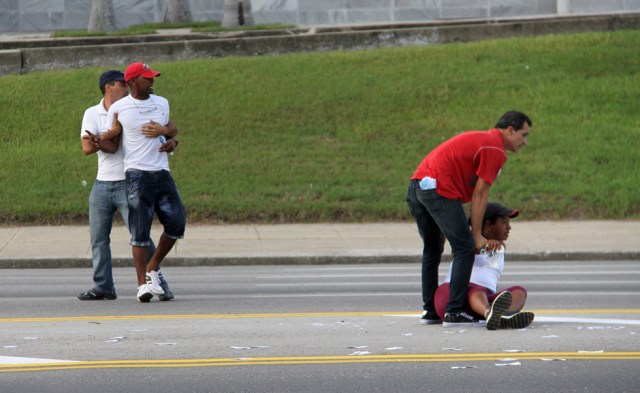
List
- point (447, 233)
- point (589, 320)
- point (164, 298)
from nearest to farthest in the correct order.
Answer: point (447, 233)
point (589, 320)
point (164, 298)

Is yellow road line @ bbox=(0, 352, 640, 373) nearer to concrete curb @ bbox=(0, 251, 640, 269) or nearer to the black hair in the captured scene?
the black hair

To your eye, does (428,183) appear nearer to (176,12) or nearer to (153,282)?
(153,282)

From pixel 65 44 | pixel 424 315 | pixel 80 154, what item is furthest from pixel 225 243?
pixel 65 44

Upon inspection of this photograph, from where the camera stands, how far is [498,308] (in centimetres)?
841

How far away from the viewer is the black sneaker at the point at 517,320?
8484 millimetres

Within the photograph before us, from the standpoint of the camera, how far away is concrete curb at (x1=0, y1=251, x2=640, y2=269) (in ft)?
49.3

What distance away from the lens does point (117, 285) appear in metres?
12.5

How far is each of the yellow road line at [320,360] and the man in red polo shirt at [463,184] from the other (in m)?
1.04

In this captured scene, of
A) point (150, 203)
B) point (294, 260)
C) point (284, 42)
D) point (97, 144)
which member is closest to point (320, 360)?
point (150, 203)

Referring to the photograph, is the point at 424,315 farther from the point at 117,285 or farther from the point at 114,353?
the point at 117,285

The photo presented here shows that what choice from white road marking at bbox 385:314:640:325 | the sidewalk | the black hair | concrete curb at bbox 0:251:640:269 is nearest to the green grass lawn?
the sidewalk

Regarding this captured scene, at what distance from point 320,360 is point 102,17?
77.6 ft

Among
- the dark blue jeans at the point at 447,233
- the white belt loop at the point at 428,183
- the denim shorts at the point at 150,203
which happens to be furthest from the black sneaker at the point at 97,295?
the white belt loop at the point at 428,183

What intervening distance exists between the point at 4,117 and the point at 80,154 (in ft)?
8.07
